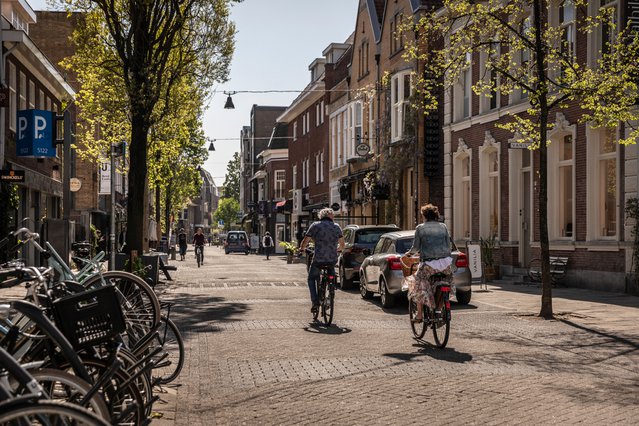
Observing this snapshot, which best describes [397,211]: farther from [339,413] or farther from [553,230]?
[339,413]

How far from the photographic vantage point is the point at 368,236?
21266mm

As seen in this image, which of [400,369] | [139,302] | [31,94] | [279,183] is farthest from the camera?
[279,183]

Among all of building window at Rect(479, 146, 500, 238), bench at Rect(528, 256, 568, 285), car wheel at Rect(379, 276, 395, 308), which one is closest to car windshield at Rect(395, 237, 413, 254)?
car wheel at Rect(379, 276, 395, 308)

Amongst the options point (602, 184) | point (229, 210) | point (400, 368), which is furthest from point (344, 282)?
point (229, 210)

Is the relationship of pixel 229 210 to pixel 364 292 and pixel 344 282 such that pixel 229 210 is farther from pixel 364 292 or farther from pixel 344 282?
pixel 364 292

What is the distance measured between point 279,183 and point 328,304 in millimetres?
64318

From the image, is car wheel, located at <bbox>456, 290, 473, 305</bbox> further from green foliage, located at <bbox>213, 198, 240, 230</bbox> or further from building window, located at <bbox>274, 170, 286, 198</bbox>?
green foliage, located at <bbox>213, 198, 240, 230</bbox>

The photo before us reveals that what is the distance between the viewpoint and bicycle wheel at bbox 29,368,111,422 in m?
3.61

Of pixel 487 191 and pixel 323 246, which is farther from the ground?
pixel 487 191

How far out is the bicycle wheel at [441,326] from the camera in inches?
409

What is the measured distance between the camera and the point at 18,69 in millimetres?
27328

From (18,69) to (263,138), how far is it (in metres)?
68.6

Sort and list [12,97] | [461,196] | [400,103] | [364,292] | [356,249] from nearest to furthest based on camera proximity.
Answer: [364,292], [356,249], [12,97], [461,196], [400,103]

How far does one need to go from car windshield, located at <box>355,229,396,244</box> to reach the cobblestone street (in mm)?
5408
